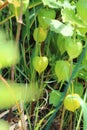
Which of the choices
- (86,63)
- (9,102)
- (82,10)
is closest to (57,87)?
(86,63)

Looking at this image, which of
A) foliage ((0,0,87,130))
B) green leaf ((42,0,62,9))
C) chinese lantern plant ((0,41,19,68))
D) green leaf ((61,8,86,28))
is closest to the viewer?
chinese lantern plant ((0,41,19,68))

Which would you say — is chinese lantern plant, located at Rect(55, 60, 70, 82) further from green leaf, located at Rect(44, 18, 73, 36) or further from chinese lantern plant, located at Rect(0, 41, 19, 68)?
chinese lantern plant, located at Rect(0, 41, 19, 68)

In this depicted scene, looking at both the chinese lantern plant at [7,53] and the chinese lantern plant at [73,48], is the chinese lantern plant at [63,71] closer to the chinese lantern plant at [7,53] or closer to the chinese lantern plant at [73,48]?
the chinese lantern plant at [73,48]

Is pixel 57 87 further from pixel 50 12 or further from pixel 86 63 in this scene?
pixel 50 12

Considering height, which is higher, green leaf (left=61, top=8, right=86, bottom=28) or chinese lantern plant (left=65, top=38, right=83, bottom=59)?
green leaf (left=61, top=8, right=86, bottom=28)

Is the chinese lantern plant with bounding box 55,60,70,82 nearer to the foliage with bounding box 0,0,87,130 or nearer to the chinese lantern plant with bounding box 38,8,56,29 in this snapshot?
the foliage with bounding box 0,0,87,130

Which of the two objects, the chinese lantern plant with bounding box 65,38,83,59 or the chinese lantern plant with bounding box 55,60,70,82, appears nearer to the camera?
the chinese lantern plant with bounding box 65,38,83,59

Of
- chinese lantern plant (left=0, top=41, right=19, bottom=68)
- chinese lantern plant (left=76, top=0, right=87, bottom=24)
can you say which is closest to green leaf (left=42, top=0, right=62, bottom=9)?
chinese lantern plant (left=76, top=0, right=87, bottom=24)

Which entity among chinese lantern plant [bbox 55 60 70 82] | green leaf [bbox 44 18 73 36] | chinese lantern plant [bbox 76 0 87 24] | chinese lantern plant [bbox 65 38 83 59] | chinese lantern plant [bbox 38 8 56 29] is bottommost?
chinese lantern plant [bbox 55 60 70 82]

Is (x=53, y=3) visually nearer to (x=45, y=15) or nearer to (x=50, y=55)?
(x=45, y=15)

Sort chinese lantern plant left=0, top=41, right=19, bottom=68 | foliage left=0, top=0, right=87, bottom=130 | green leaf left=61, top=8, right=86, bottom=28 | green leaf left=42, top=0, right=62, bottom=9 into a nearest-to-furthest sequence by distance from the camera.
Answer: chinese lantern plant left=0, top=41, right=19, bottom=68 < foliage left=0, top=0, right=87, bottom=130 < green leaf left=61, top=8, right=86, bottom=28 < green leaf left=42, top=0, right=62, bottom=9

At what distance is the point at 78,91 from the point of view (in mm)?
991

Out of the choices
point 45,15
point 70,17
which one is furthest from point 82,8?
point 45,15

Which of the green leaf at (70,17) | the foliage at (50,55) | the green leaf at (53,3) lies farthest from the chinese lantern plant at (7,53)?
the green leaf at (53,3)
